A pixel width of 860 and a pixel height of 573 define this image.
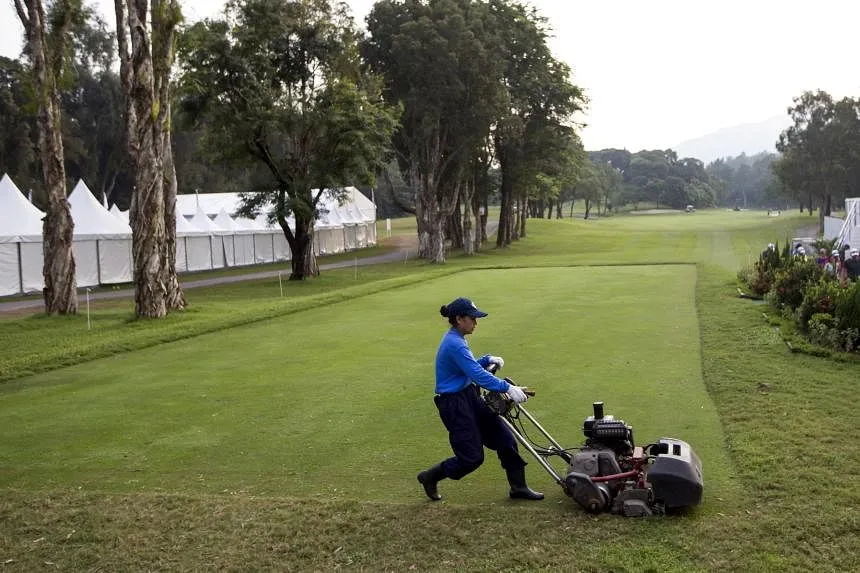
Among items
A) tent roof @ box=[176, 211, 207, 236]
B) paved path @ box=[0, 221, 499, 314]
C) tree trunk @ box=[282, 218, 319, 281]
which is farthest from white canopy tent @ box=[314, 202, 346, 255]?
tree trunk @ box=[282, 218, 319, 281]

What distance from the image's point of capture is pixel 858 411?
9055 millimetres

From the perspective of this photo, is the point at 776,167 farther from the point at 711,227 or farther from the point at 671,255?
the point at 671,255

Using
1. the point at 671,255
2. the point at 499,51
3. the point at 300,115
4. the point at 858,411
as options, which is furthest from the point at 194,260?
the point at 858,411

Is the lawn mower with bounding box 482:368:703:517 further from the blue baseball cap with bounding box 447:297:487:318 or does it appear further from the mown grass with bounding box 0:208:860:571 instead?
the blue baseball cap with bounding box 447:297:487:318

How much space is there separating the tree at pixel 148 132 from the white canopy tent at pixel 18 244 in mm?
12278

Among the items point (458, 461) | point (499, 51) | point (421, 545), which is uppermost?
point (499, 51)

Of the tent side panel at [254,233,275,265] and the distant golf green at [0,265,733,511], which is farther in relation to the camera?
the tent side panel at [254,233,275,265]

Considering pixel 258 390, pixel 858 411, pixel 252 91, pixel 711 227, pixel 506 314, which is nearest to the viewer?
pixel 858 411

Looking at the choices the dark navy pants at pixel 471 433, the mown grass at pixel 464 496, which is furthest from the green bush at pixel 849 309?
the dark navy pants at pixel 471 433

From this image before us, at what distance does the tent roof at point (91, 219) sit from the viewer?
34259mm

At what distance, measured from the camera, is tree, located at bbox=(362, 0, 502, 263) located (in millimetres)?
41812

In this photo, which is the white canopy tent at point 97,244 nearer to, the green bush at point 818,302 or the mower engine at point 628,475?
the green bush at point 818,302

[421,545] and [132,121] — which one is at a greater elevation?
[132,121]

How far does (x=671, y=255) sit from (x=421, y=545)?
133ft
